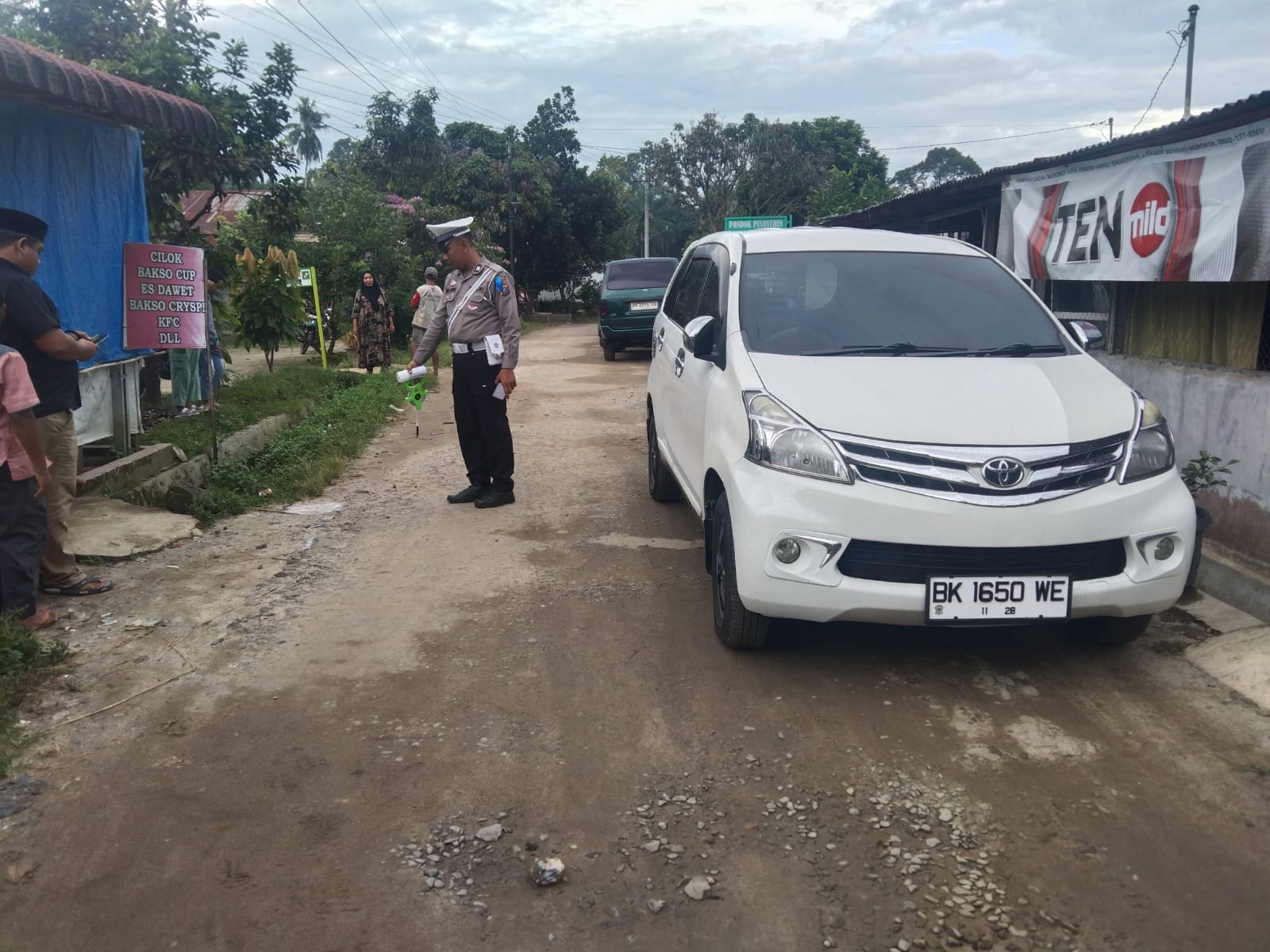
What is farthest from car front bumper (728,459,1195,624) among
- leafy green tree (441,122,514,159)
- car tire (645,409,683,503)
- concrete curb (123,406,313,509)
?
leafy green tree (441,122,514,159)

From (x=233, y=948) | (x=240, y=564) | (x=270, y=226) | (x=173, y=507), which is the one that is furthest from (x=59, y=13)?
(x=233, y=948)

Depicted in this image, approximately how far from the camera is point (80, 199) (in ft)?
25.2

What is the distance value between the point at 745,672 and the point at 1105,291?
4.56 meters

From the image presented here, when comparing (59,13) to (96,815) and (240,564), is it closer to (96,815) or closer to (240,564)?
(240,564)

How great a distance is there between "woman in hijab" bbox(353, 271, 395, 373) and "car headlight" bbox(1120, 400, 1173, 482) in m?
12.3

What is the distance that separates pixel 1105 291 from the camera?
7211mm

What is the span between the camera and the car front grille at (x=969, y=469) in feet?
12.5

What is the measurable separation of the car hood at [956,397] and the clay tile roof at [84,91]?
4.29 m

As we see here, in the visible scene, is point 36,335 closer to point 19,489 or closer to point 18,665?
point 19,489

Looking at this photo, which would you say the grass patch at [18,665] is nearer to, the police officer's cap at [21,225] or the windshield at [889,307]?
the police officer's cap at [21,225]

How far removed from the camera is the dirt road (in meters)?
2.74

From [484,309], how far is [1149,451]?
4.38 meters

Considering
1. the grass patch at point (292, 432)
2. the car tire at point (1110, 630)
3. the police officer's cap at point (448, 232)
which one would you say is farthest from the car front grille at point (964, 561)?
the grass patch at point (292, 432)

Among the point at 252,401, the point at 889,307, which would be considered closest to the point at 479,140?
the point at 252,401
